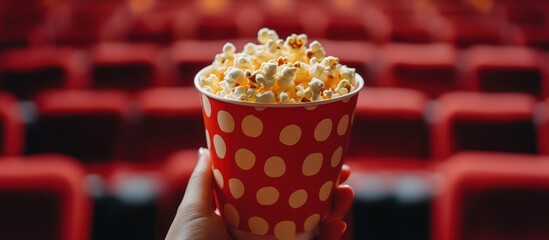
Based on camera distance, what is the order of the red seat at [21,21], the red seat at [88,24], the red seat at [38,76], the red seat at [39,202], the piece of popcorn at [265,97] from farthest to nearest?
the red seat at [88,24] < the red seat at [21,21] < the red seat at [38,76] < the red seat at [39,202] < the piece of popcorn at [265,97]

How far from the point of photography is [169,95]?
87 cm

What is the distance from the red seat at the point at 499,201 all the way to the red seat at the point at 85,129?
1.71ft

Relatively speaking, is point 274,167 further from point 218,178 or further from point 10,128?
point 10,128

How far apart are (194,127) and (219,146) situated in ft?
1.35

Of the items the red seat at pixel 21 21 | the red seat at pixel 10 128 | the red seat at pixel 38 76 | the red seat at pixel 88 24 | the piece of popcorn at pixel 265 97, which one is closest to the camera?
the piece of popcorn at pixel 265 97

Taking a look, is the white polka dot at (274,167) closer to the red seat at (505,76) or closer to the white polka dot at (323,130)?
the white polka dot at (323,130)

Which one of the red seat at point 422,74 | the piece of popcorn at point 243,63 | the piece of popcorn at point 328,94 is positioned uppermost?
the piece of popcorn at point 243,63

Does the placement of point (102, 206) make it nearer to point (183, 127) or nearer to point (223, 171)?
point (183, 127)

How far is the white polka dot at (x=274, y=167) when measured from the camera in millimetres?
383

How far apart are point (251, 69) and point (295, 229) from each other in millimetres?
134

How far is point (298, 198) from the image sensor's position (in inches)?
15.9

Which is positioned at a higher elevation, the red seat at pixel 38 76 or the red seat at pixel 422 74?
the red seat at pixel 38 76

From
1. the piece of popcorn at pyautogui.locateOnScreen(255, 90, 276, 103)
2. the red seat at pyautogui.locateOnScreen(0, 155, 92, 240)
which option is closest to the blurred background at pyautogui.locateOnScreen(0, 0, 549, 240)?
the red seat at pyautogui.locateOnScreen(0, 155, 92, 240)

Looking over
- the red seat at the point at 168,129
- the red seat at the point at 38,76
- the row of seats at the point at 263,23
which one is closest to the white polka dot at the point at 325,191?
the red seat at the point at 168,129
